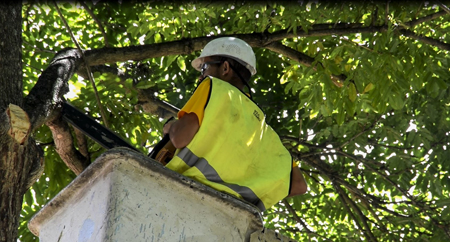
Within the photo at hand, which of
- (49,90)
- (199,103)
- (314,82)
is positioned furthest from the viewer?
(314,82)

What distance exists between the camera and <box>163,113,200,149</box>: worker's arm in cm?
306

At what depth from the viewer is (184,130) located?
3.06 m

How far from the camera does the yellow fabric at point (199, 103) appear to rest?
310cm

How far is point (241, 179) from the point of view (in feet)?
10.4

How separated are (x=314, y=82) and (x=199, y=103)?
2.53 m

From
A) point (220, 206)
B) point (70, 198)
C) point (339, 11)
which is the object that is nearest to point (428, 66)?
point (339, 11)

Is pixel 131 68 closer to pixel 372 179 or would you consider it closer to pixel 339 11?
pixel 339 11

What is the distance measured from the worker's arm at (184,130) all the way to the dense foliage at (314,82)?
124 centimetres

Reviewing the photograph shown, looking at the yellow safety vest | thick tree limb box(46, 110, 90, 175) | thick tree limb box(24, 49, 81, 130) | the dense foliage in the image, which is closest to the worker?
the yellow safety vest

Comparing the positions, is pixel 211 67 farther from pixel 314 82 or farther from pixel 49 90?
pixel 314 82

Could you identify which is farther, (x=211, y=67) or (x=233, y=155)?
(x=211, y=67)

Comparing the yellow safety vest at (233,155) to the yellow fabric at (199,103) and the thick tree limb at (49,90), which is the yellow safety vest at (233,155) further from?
the thick tree limb at (49,90)

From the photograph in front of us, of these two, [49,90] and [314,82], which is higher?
[314,82]

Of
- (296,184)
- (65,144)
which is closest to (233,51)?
(296,184)
